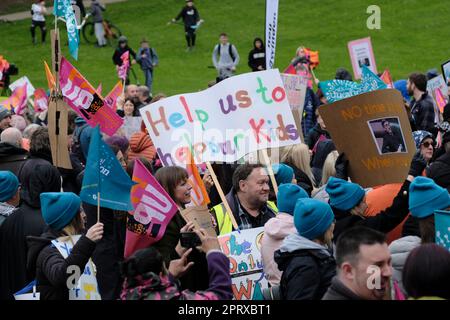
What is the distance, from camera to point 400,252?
17.8 ft

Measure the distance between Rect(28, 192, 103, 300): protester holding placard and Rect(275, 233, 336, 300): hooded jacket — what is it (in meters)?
1.16

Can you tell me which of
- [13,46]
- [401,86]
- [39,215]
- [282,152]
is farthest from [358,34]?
[39,215]

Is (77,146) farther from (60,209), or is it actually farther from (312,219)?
(312,219)

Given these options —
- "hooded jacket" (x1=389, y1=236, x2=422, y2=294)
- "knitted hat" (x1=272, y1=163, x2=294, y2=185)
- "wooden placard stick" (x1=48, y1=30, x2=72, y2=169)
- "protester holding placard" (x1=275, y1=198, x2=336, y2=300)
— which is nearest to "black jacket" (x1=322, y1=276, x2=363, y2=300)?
"protester holding placard" (x1=275, y1=198, x2=336, y2=300)

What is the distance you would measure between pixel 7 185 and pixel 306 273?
9.72 feet

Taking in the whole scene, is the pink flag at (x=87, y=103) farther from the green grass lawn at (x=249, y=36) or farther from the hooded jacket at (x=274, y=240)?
the green grass lawn at (x=249, y=36)

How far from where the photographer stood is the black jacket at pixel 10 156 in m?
8.76

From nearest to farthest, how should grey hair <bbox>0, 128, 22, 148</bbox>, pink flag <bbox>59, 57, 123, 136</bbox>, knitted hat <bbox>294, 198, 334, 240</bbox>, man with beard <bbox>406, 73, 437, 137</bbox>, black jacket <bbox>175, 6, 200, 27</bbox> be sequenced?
knitted hat <bbox>294, 198, 334, 240</bbox>
grey hair <bbox>0, 128, 22, 148</bbox>
pink flag <bbox>59, 57, 123, 136</bbox>
man with beard <bbox>406, 73, 437, 137</bbox>
black jacket <bbox>175, 6, 200, 27</bbox>

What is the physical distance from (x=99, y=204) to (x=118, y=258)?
825mm

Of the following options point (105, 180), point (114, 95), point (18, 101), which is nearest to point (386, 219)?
point (105, 180)

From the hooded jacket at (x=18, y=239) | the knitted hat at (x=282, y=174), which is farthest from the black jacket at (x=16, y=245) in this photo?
the knitted hat at (x=282, y=174)

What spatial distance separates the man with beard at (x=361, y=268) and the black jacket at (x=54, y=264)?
1703mm

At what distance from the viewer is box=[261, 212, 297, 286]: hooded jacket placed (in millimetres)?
6113

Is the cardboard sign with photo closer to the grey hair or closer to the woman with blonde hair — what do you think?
the woman with blonde hair
